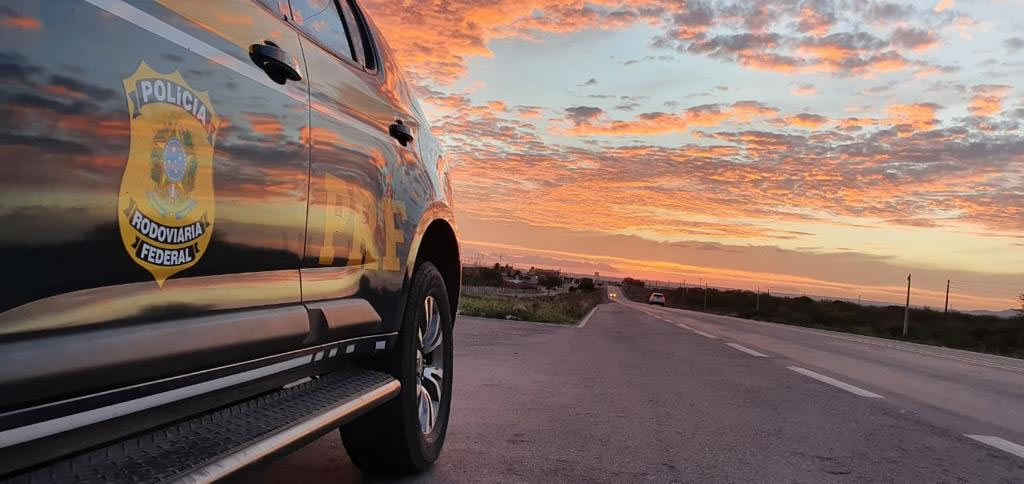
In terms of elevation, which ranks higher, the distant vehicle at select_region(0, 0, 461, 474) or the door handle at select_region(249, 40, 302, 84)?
the door handle at select_region(249, 40, 302, 84)

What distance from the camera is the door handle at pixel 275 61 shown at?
2377mm

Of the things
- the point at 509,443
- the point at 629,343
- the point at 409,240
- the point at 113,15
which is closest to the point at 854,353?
the point at 629,343

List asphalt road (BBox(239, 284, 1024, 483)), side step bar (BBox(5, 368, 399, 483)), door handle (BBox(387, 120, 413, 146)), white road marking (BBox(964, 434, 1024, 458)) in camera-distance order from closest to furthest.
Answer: side step bar (BBox(5, 368, 399, 483)) < door handle (BBox(387, 120, 413, 146)) < asphalt road (BBox(239, 284, 1024, 483)) < white road marking (BBox(964, 434, 1024, 458))

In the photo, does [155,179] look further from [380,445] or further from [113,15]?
[380,445]

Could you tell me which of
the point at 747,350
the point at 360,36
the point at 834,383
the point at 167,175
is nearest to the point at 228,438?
the point at 167,175

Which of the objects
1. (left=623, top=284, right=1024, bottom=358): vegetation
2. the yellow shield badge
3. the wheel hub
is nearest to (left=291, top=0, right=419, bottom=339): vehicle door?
the wheel hub

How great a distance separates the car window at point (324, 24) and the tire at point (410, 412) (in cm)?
118

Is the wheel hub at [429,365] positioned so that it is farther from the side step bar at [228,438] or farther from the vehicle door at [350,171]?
the side step bar at [228,438]

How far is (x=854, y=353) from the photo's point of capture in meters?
15.2

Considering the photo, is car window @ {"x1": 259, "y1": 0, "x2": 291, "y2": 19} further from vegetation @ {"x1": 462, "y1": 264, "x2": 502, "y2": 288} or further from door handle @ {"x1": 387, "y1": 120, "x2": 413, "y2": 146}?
vegetation @ {"x1": 462, "y1": 264, "x2": 502, "y2": 288}

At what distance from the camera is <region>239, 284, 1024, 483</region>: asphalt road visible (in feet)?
14.0

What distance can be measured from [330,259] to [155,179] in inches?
41.5

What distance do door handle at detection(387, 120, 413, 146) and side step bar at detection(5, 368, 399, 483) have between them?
1162 millimetres

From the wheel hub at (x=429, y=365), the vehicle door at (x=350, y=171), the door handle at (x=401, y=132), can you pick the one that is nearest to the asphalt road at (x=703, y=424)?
the wheel hub at (x=429, y=365)
